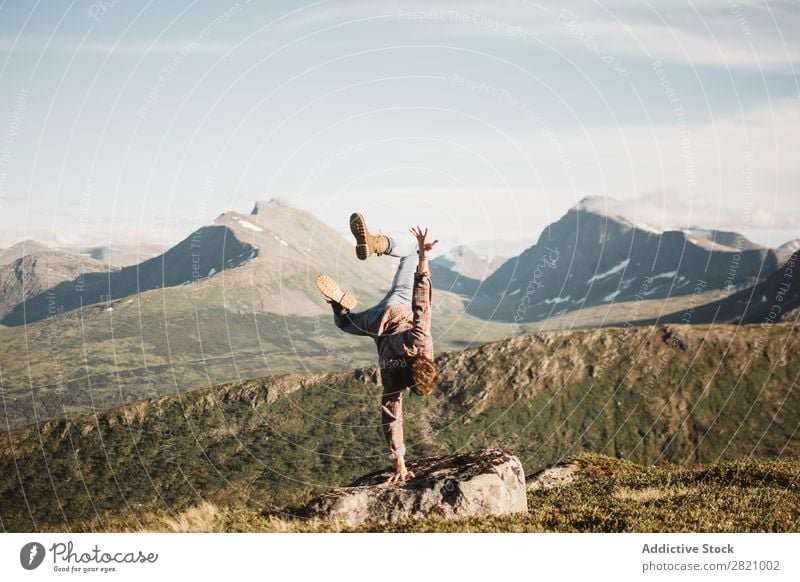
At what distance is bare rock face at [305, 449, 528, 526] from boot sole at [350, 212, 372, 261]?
21.7ft

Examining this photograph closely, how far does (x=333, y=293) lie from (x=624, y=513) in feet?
30.4

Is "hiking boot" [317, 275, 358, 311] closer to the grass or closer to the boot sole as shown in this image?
the boot sole

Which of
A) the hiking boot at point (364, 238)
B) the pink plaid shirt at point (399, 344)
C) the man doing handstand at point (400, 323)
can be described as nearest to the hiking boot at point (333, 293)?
the man doing handstand at point (400, 323)

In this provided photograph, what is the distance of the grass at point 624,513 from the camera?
54.4 ft

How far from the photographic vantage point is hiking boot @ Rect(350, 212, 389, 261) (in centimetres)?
1592

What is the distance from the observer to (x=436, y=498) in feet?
58.3

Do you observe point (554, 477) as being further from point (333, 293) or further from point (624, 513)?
point (333, 293)

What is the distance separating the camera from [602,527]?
53.8 feet

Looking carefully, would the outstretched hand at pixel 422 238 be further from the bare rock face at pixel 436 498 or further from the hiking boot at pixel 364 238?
the bare rock face at pixel 436 498

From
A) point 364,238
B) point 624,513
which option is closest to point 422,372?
point 364,238

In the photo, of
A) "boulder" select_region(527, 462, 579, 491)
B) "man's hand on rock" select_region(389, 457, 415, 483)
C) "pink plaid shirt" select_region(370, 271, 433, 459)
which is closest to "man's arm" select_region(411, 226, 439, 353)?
"pink plaid shirt" select_region(370, 271, 433, 459)
